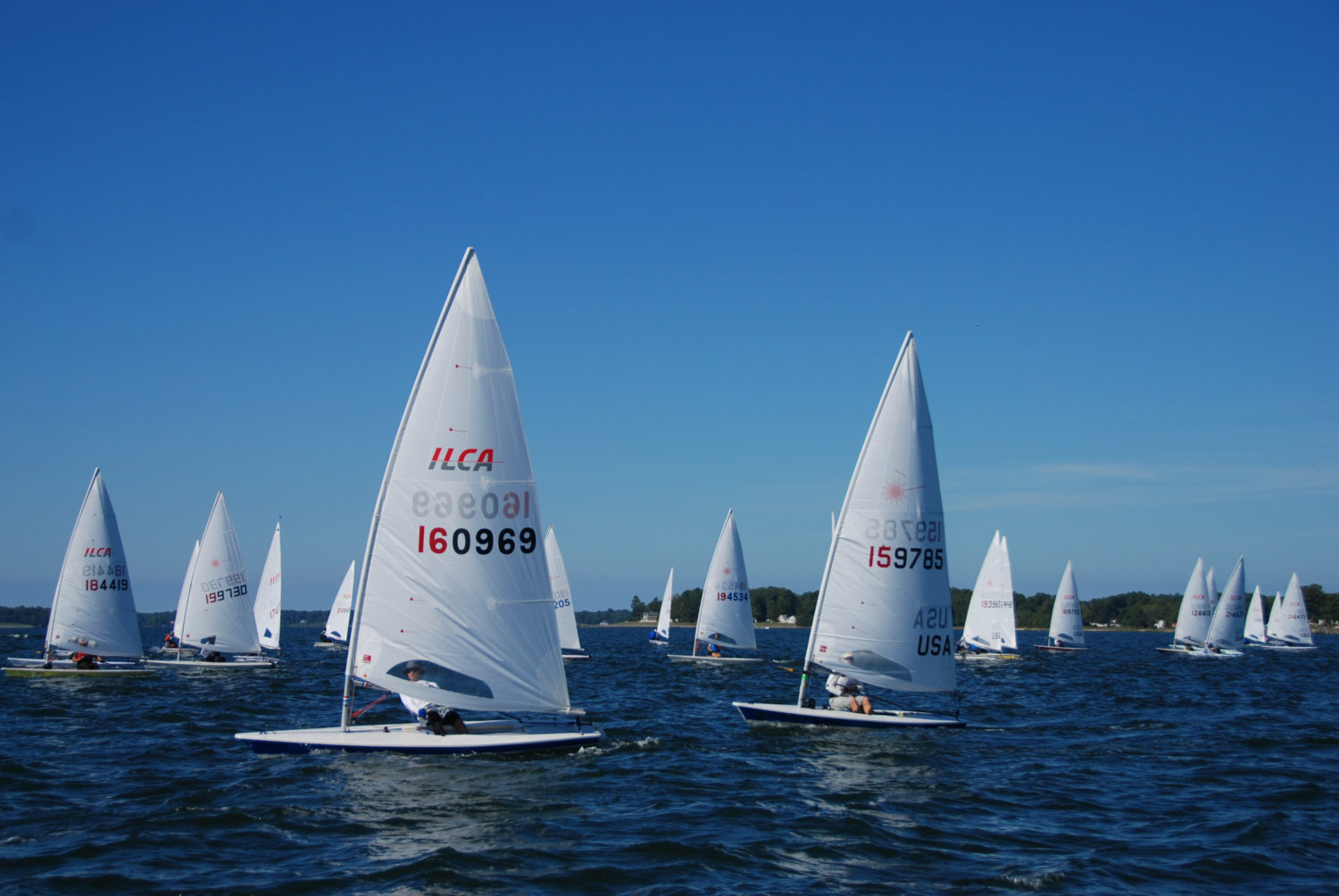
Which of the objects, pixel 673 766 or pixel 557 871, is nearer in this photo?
pixel 557 871

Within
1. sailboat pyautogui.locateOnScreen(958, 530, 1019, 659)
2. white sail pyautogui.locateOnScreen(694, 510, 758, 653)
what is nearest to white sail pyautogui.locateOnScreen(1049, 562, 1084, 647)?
sailboat pyautogui.locateOnScreen(958, 530, 1019, 659)

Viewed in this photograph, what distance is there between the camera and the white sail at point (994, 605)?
61.4 m

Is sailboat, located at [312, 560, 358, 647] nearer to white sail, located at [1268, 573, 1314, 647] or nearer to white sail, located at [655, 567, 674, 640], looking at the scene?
white sail, located at [655, 567, 674, 640]

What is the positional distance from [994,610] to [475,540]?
49625 mm

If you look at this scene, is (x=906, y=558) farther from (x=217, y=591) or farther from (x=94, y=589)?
(x=217, y=591)

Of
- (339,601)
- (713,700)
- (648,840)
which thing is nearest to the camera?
(648,840)

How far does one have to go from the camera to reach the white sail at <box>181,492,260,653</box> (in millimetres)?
41469

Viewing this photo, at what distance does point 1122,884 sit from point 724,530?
3995cm

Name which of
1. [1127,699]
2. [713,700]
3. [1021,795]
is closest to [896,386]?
[1021,795]

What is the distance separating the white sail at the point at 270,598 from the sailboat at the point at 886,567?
3655 cm

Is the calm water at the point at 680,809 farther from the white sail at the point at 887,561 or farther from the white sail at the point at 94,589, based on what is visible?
the white sail at the point at 94,589

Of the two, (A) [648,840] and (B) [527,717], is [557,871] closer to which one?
(A) [648,840]

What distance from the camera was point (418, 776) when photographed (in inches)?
642

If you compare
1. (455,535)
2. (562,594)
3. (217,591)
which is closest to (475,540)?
(455,535)
